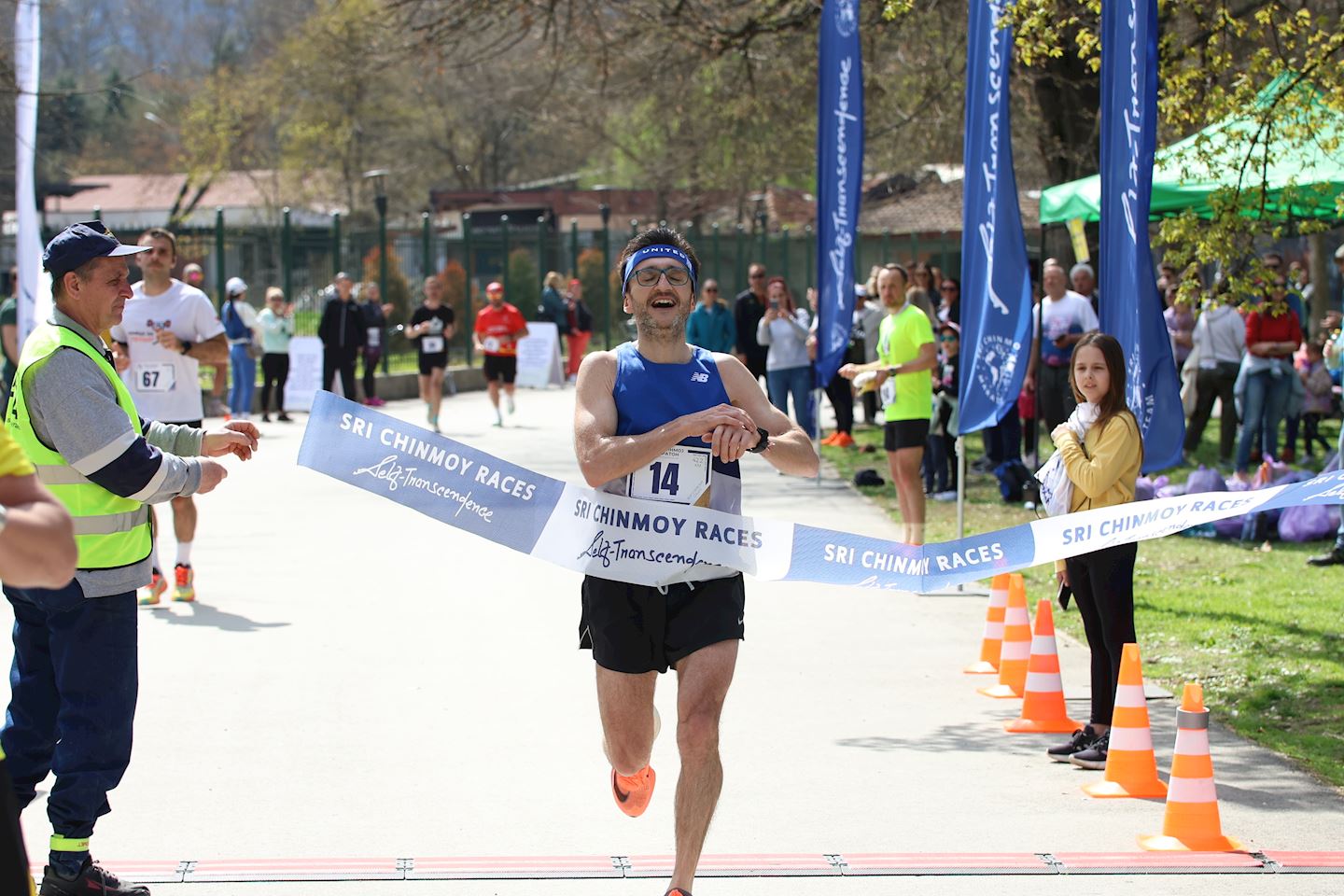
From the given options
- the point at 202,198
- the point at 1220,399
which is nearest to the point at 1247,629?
the point at 1220,399

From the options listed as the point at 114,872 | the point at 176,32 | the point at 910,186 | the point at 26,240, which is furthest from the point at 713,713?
the point at 176,32

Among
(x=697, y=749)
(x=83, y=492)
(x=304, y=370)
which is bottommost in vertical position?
(x=697, y=749)

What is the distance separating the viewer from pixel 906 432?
11.5 metres

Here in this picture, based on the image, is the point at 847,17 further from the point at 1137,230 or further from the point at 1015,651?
the point at 1015,651

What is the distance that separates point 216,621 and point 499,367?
12.5 metres

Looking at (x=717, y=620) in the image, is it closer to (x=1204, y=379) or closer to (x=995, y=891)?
(x=995, y=891)

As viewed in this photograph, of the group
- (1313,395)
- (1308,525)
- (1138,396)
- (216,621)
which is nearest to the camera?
(1138,396)

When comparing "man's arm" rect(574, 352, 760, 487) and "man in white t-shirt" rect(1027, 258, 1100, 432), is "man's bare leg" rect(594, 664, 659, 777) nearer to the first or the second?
"man's arm" rect(574, 352, 760, 487)

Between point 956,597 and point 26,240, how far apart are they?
9278mm

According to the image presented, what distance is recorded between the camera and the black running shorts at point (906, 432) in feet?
37.6

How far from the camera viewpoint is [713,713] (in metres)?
4.88

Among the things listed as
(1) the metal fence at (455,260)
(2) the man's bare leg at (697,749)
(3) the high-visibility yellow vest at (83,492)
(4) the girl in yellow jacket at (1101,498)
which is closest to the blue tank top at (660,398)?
(2) the man's bare leg at (697,749)

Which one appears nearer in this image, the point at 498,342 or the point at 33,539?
the point at 33,539

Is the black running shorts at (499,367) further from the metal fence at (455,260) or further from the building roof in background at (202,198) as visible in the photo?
the building roof in background at (202,198)
